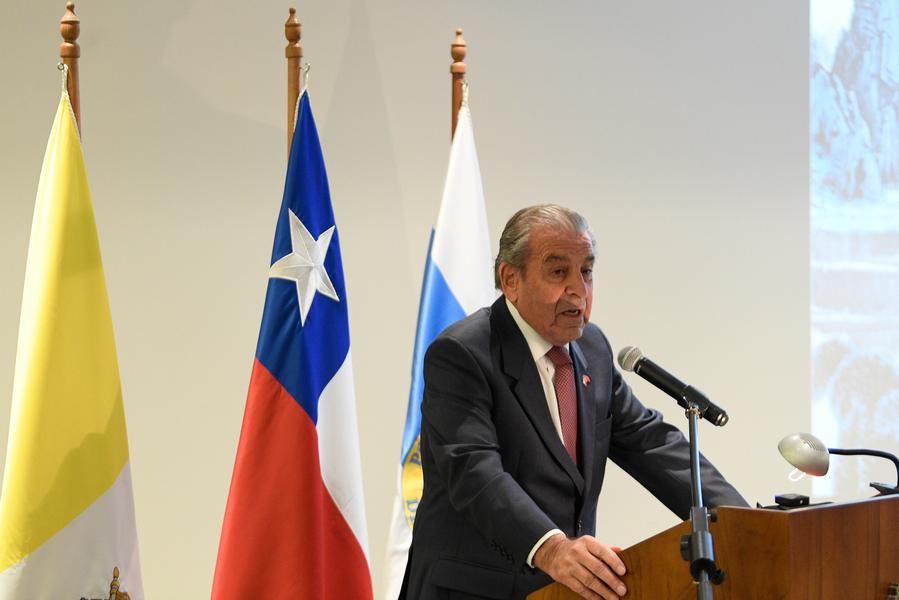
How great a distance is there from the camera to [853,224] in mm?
5129

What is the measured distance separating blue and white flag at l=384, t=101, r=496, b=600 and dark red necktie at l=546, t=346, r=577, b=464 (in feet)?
3.77

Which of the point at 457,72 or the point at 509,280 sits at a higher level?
the point at 457,72

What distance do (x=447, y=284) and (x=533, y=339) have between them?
1.29 meters

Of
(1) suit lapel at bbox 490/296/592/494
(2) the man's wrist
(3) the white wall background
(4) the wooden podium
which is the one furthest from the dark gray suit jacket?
(3) the white wall background

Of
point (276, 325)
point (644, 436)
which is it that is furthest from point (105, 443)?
point (644, 436)

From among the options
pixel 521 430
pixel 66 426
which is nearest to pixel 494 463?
pixel 521 430

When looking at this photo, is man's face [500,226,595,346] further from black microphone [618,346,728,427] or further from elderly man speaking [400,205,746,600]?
black microphone [618,346,728,427]

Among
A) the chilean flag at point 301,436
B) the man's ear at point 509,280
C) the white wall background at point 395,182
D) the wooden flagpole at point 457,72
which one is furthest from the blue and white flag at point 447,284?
the man's ear at point 509,280

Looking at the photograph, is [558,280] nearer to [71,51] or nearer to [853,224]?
[71,51]

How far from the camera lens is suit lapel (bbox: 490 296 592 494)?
Answer: 2420 millimetres

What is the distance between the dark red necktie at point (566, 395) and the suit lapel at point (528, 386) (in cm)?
7

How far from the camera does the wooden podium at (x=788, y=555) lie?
5.75ft

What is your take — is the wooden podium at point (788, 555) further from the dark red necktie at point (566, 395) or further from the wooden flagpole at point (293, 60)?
the wooden flagpole at point (293, 60)

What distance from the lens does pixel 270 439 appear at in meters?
3.44
